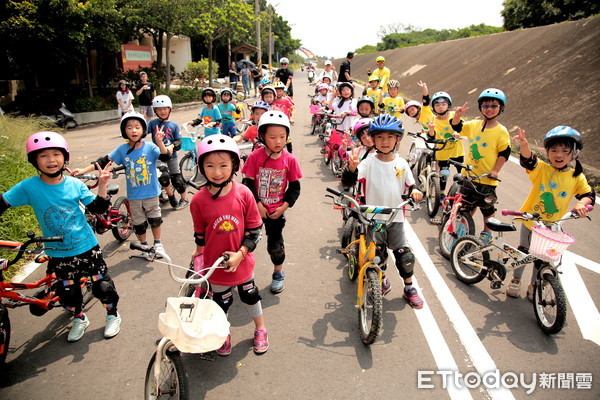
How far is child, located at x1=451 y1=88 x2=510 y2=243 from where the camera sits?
506cm

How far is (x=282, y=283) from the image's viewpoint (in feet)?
15.5

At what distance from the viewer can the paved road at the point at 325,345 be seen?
10.9 feet

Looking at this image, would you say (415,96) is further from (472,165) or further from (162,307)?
(162,307)

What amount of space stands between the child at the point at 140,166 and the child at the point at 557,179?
15.3 feet

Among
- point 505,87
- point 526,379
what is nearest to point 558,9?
point 505,87

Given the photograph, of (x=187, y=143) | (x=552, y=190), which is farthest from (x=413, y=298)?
(x=187, y=143)

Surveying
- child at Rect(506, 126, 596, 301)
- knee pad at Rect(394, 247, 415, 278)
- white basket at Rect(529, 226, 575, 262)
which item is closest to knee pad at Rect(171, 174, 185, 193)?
knee pad at Rect(394, 247, 415, 278)

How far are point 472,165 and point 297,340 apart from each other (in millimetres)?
3466

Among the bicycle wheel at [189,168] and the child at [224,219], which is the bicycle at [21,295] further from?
the bicycle wheel at [189,168]

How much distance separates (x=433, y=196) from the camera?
686 cm

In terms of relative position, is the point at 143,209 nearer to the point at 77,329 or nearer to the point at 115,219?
Answer: the point at 115,219

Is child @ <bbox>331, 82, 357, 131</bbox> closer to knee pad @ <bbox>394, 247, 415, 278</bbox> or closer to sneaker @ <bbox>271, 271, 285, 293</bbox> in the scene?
sneaker @ <bbox>271, 271, 285, 293</bbox>

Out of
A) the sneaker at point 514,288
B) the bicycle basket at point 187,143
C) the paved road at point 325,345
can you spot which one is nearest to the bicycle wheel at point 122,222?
the paved road at point 325,345

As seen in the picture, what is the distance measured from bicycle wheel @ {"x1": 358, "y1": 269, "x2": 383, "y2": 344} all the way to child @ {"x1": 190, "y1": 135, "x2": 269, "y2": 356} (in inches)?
44.2
